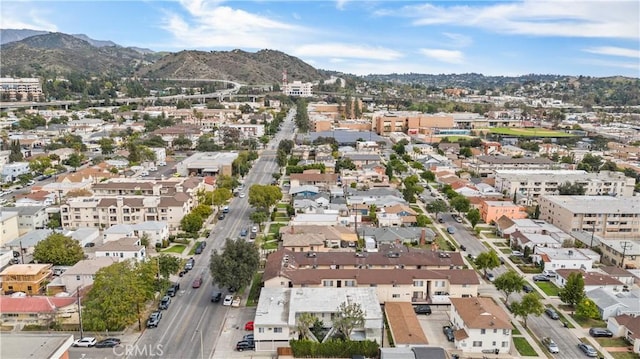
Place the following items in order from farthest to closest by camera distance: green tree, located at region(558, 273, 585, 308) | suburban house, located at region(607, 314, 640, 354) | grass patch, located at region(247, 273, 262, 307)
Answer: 1. grass patch, located at region(247, 273, 262, 307)
2. green tree, located at region(558, 273, 585, 308)
3. suburban house, located at region(607, 314, 640, 354)

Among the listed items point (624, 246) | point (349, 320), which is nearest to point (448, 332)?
point (349, 320)

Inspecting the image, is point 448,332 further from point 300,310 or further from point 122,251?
point 122,251

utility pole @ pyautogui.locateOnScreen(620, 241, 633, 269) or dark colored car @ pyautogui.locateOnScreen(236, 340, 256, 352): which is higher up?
utility pole @ pyautogui.locateOnScreen(620, 241, 633, 269)

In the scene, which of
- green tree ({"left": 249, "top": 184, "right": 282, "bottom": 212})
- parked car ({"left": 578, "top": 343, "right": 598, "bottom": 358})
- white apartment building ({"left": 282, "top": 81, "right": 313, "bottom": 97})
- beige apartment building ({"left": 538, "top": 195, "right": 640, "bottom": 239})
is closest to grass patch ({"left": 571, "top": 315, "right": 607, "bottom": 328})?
parked car ({"left": 578, "top": 343, "right": 598, "bottom": 358})

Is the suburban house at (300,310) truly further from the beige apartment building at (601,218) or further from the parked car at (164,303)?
the beige apartment building at (601,218)

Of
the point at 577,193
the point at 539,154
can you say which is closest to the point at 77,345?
the point at 577,193

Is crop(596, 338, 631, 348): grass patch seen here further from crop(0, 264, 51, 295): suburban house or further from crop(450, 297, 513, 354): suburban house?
crop(0, 264, 51, 295): suburban house
